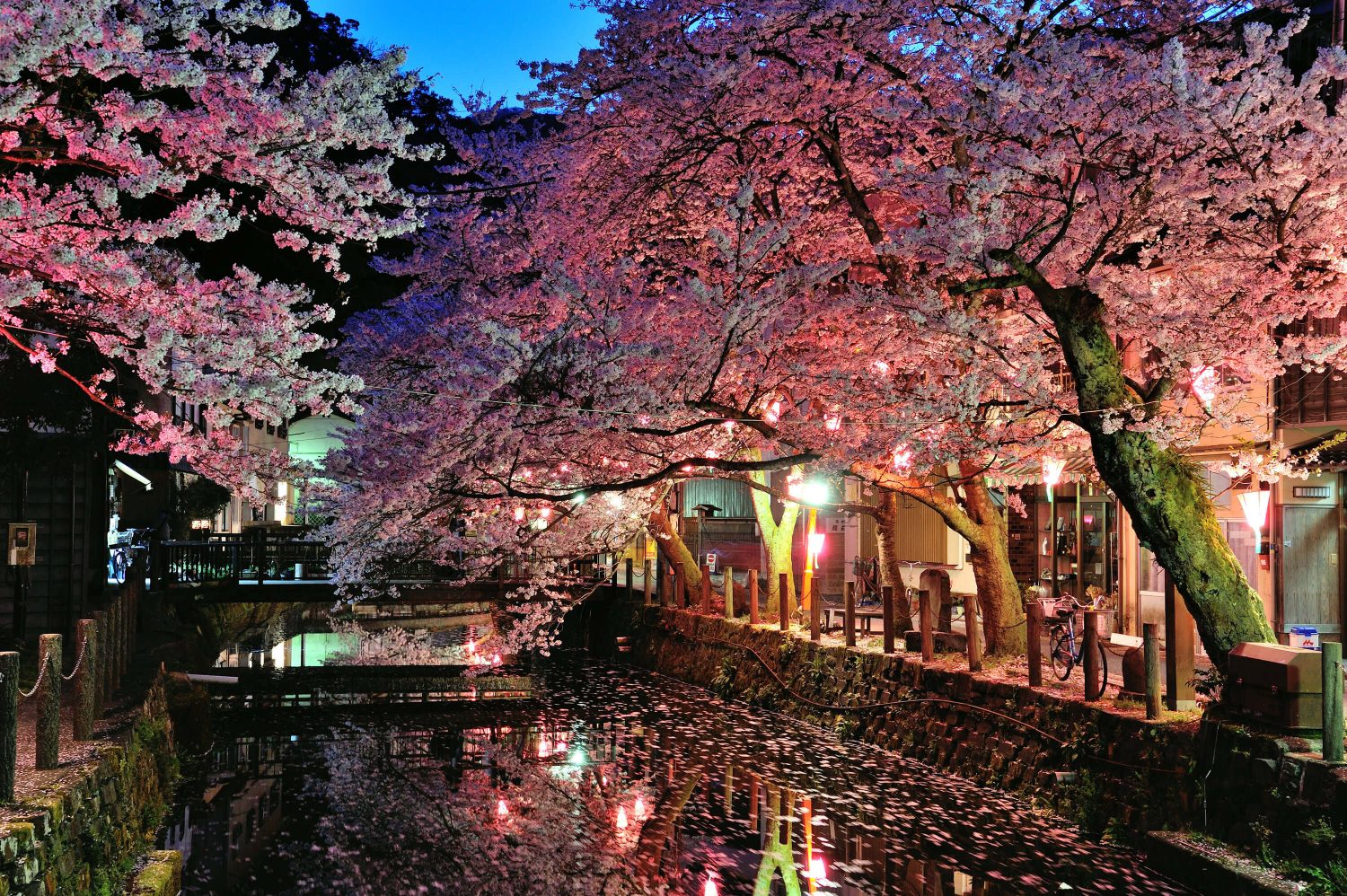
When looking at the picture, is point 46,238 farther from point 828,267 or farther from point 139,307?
point 828,267

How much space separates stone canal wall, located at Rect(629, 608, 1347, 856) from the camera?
9.83 metres

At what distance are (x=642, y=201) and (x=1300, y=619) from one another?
454 inches

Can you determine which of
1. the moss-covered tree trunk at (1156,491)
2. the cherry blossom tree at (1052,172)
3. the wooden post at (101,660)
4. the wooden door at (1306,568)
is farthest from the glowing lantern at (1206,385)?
the wooden post at (101,660)

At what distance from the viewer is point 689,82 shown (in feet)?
42.0

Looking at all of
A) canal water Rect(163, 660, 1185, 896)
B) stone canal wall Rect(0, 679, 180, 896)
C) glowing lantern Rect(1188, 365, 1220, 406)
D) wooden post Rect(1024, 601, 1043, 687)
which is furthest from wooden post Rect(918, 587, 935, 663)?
stone canal wall Rect(0, 679, 180, 896)

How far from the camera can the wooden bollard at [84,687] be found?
10.1m

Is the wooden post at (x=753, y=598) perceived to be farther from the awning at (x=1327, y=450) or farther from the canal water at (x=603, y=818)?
the awning at (x=1327, y=450)

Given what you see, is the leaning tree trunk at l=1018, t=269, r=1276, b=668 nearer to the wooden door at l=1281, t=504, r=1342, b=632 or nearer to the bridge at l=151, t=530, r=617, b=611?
the wooden door at l=1281, t=504, r=1342, b=632

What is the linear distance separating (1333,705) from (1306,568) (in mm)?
7829

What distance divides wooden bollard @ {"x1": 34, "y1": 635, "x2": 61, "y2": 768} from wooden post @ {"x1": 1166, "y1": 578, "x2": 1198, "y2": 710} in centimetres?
1119

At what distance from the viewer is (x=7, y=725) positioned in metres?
7.74

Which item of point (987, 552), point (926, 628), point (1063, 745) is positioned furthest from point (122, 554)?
point (1063, 745)

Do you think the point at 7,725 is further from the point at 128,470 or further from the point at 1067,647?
the point at 128,470

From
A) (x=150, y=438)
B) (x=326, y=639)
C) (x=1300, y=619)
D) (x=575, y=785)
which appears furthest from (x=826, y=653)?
(x=326, y=639)
